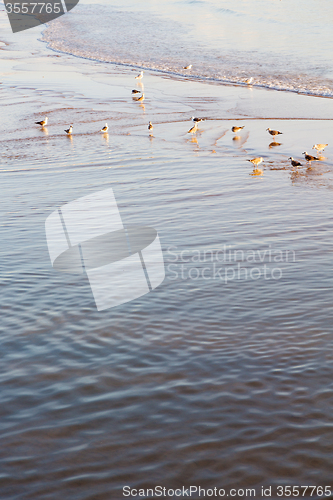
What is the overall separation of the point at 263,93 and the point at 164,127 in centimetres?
744

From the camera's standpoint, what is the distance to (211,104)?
19.3m

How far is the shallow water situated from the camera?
11.2 feet

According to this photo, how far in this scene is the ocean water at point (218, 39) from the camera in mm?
25859

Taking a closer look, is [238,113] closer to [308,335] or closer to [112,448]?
[308,335]
